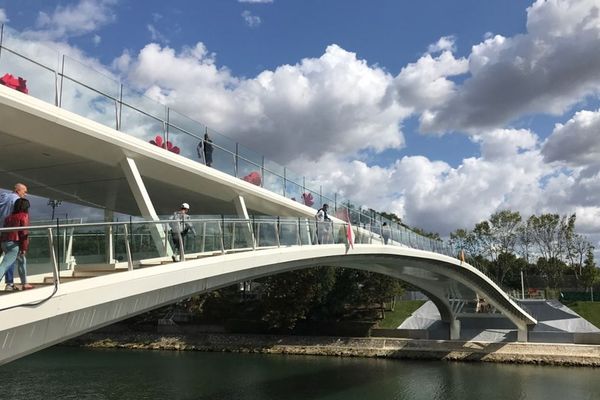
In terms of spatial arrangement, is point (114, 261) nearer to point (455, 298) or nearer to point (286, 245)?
point (286, 245)

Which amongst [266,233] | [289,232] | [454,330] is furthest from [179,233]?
[454,330]

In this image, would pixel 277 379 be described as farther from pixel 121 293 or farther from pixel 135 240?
pixel 121 293

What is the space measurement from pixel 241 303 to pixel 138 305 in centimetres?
3584

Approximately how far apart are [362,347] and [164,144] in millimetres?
26141

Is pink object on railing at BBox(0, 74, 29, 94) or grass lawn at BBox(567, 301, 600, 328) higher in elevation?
pink object on railing at BBox(0, 74, 29, 94)

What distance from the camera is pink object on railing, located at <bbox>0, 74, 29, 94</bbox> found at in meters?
11.6

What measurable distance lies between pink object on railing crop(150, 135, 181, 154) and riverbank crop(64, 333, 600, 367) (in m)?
25.2

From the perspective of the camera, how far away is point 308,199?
25125 millimetres

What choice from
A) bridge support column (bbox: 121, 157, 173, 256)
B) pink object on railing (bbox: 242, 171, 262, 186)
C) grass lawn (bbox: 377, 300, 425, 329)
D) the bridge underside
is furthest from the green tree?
bridge support column (bbox: 121, 157, 173, 256)

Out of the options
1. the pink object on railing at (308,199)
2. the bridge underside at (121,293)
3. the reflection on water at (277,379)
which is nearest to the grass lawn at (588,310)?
the reflection on water at (277,379)

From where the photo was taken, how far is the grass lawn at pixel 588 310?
4208cm

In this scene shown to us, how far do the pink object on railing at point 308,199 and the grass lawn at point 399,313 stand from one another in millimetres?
20008

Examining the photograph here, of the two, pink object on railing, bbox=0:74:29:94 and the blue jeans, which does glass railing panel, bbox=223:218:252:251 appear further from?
the blue jeans

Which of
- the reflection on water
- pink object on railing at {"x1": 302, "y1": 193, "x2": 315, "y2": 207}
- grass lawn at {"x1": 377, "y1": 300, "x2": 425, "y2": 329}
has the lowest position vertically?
the reflection on water
